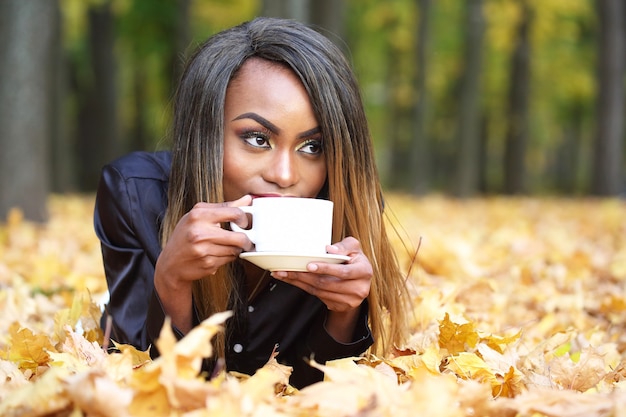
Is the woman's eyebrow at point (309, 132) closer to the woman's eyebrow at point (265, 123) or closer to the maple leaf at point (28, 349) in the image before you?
the woman's eyebrow at point (265, 123)

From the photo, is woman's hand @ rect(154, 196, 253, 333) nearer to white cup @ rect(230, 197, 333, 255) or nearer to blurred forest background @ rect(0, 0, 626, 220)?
white cup @ rect(230, 197, 333, 255)

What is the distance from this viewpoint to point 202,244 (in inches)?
64.8

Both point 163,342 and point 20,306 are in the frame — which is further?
point 20,306

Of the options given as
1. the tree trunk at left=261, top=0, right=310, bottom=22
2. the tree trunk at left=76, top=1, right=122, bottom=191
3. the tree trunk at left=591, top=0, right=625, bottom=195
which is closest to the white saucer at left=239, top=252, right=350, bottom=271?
the tree trunk at left=261, top=0, right=310, bottom=22

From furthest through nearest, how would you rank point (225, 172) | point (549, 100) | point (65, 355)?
point (549, 100)
point (225, 172)
point (65, 355)

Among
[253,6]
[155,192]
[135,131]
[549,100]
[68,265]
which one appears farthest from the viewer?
[549,100]

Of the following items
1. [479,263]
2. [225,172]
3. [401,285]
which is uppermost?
[225,172]

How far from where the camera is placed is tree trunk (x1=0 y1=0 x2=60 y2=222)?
19.8 ft

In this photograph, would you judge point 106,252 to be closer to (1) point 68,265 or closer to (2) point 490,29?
(1) point 68,265

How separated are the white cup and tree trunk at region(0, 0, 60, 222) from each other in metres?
4.99

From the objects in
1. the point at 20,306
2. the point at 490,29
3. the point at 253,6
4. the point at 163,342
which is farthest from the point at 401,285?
the point at 490,29

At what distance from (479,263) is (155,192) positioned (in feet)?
8.16

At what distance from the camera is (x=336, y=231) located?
2.15 metres

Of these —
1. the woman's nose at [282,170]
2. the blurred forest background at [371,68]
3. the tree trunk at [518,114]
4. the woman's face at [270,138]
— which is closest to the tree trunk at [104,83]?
the blurred forest background at [371,68]
